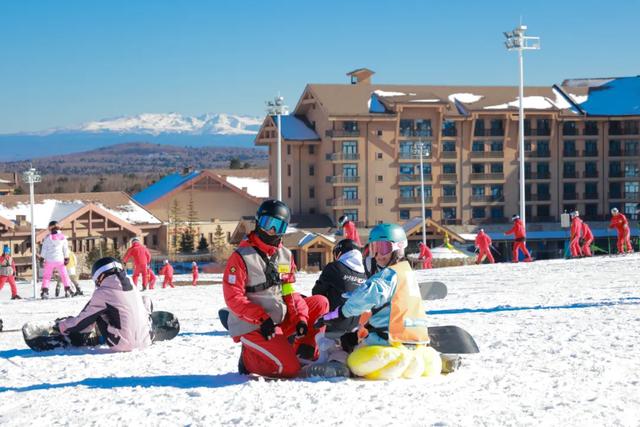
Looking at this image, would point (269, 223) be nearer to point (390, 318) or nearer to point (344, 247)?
point (390, 318)

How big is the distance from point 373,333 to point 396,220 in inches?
2149

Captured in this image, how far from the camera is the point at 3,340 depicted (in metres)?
11.0

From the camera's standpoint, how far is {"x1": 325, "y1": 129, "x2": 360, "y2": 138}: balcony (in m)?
59.3

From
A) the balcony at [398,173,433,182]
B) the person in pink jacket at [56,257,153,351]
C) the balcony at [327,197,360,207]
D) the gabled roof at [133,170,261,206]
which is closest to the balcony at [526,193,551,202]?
the balcony at [398,173,433,182]

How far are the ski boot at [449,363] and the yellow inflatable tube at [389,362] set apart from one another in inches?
11.5

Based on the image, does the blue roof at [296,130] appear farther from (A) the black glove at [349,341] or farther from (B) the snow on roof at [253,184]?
(A) the black glove at [349,341]

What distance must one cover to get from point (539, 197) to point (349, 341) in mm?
57096

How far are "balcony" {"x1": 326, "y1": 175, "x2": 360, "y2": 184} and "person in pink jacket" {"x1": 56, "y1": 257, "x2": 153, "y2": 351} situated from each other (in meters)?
50.8

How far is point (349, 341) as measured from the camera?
280 inches

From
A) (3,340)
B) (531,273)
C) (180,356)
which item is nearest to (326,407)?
(180,356)

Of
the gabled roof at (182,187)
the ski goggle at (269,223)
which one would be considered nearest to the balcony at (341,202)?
the gabled roof at (182,187)

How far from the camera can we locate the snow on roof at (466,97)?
6251 centimetres

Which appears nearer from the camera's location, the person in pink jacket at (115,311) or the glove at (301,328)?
the glove at (301,328)

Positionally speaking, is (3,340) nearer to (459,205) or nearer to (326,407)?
(326,407)
